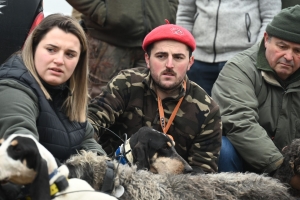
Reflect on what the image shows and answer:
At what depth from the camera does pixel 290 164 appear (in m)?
4.96

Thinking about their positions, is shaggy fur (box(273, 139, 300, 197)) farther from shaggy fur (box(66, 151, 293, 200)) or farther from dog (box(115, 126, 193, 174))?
dog (box(115, 126, 193, 174))

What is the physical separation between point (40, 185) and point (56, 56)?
117 cm

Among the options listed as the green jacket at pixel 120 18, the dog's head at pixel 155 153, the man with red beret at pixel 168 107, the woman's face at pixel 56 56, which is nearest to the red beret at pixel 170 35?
the man with red beret at pixel 168 107

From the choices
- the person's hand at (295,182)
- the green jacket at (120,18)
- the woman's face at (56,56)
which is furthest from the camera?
the green jacket at (120,18)

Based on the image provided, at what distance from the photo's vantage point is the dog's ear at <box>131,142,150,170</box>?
13.6 feet

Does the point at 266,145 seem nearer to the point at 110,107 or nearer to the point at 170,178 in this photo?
the point at 110,107

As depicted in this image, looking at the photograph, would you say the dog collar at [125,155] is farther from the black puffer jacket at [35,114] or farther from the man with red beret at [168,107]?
the man with red beret at [168,107]

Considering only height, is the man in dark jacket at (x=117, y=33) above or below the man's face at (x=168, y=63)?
below

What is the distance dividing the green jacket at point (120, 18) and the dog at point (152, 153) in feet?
6.42

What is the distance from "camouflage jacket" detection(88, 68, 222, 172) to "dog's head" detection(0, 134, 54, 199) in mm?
2122

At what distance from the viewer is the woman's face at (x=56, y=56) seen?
371 cm

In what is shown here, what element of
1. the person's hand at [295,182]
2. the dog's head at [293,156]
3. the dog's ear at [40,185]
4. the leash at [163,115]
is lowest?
the person's hand at [295,182]

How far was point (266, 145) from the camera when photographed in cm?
517

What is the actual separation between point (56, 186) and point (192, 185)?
3.71 feet
